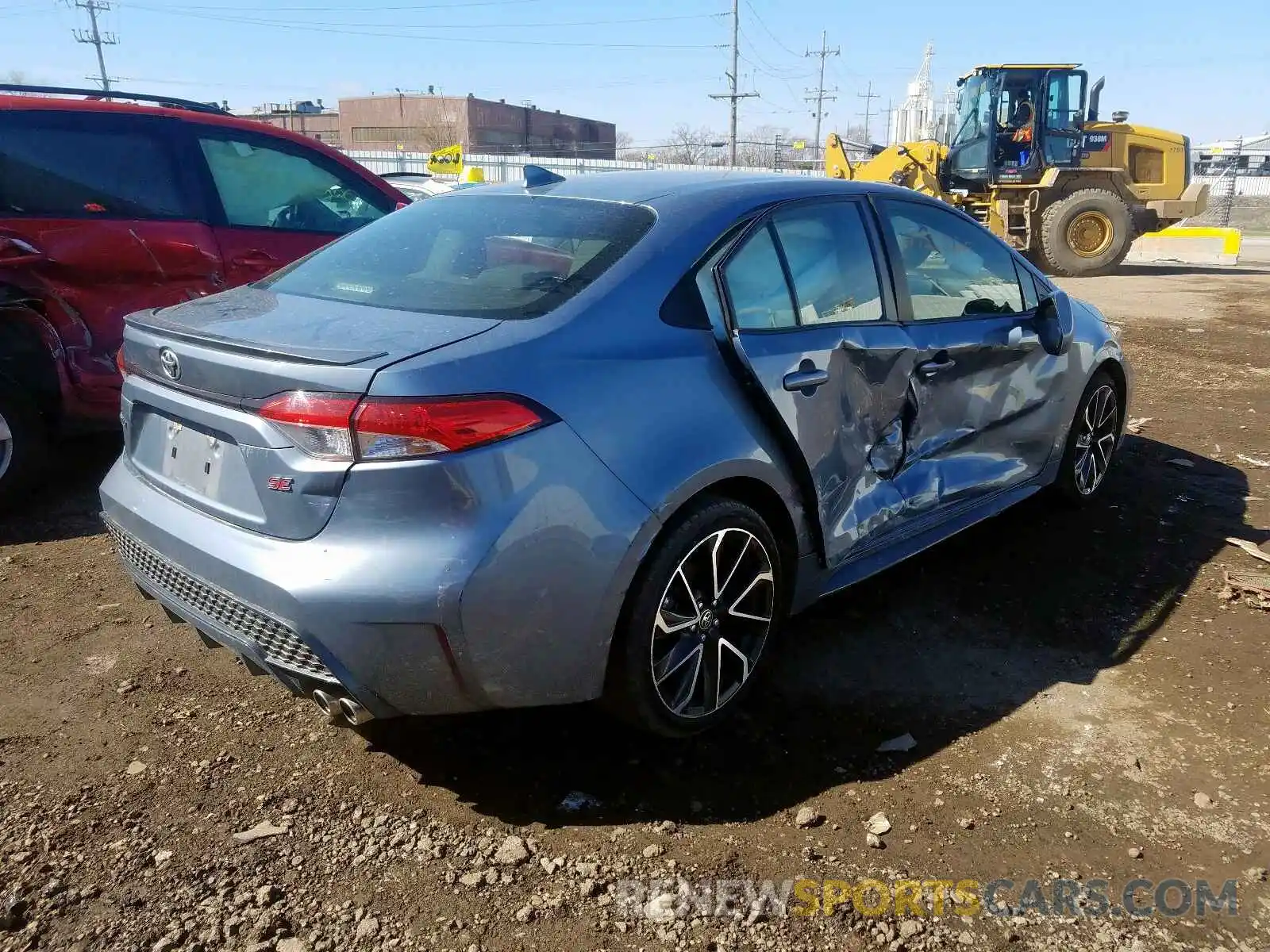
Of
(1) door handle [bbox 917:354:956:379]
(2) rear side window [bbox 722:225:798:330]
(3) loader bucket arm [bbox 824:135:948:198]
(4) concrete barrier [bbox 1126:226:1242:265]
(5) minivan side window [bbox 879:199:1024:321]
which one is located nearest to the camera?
(2) rear side window [bbox 722:225:798:330]

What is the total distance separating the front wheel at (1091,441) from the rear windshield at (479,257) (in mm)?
2724

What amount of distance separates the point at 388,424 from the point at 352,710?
28.0 inches

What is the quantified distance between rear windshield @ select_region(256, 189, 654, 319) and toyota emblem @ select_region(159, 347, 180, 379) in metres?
0.46

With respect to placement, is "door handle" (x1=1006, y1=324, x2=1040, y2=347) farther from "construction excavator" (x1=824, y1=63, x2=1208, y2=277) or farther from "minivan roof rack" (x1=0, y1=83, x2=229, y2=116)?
"construction excavator" (x1=824, y1=63, x2=1208, y2=277)

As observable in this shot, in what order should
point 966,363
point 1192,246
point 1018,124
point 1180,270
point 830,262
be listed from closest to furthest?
point 830,262 → point 966,363 → point 1018,124 → point 1180,270 → point 1192,246

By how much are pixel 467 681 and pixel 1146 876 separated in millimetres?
1696

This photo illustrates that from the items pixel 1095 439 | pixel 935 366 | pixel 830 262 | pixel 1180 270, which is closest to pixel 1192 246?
pixel 1180 270

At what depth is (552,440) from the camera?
7.48 ft

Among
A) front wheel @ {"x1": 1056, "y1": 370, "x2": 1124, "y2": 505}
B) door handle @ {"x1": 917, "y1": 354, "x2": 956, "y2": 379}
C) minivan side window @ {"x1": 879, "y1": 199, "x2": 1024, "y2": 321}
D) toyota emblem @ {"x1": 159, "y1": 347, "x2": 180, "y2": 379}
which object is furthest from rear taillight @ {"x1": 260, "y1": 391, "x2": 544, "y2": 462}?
front wheel @ {"x1": 1056, "y1": 370, "x2": 1124, "y2": 505}

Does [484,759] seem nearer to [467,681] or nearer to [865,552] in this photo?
[467,681]

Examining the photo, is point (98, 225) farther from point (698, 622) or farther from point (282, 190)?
point (698, 622)

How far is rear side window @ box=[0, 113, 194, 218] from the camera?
4.51 metres

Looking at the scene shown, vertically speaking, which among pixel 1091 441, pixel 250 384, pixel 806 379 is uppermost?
pixel 250 384

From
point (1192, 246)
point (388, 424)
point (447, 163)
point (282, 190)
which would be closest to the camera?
point (388, 424)
